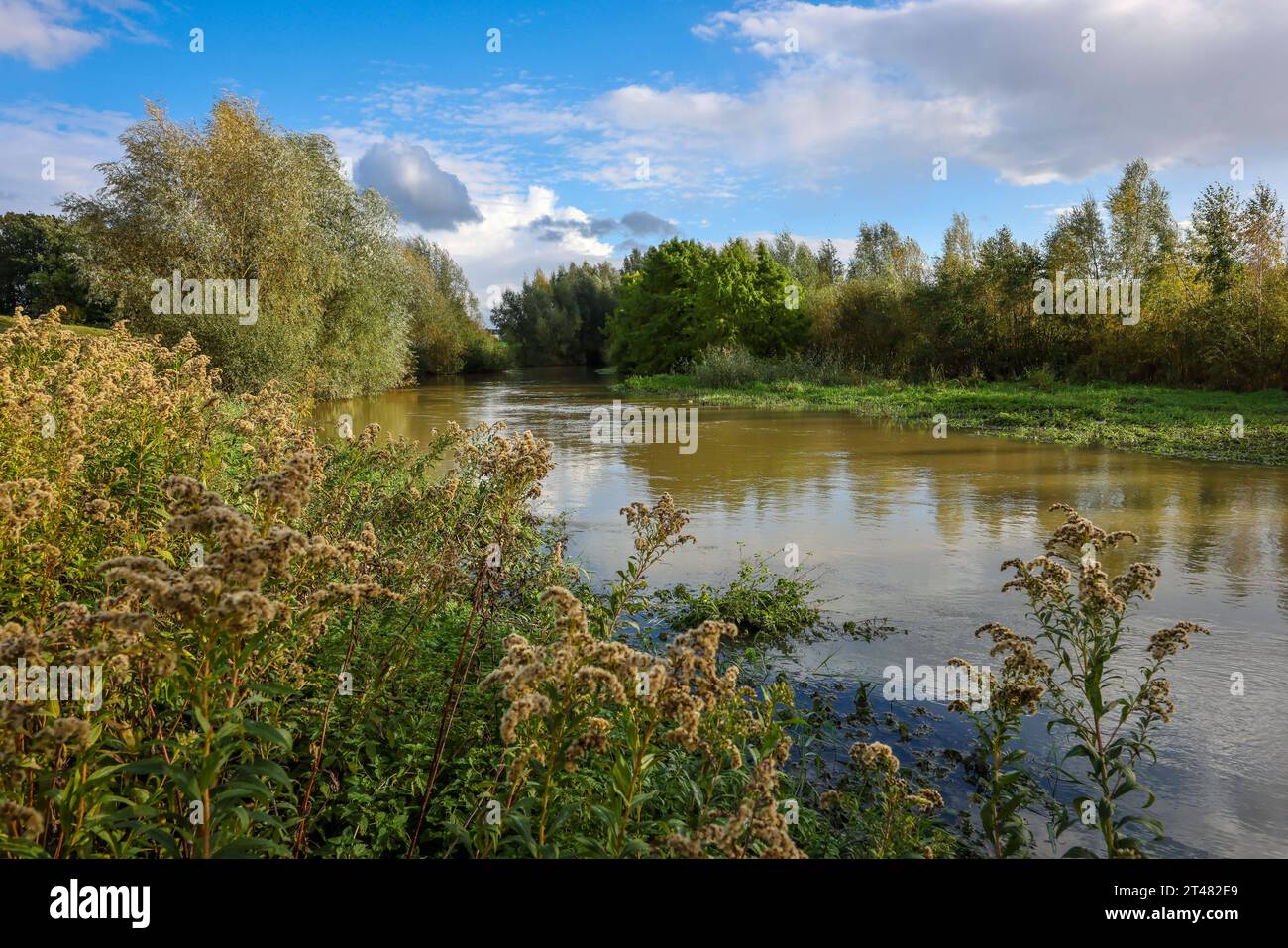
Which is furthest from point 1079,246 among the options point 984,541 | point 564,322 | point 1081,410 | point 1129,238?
point 564,322

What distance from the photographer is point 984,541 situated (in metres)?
9.14

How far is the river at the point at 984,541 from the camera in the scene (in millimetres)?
4434

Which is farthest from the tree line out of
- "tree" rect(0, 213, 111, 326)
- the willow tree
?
"tree" rect(0, 213, 111, 326)

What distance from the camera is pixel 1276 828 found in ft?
12.3

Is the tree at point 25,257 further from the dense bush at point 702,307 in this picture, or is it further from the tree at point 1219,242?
the tree at point 1219,242

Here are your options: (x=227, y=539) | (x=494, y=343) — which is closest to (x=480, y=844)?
(x=227, y=539)

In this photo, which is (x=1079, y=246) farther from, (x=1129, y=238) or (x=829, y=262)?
(x=829, y=262)

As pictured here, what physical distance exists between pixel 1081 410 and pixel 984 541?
48.6 ft

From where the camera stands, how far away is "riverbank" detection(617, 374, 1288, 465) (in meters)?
16.4

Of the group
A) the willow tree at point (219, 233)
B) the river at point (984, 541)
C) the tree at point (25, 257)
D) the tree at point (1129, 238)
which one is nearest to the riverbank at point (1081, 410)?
the river at point (984, 541)

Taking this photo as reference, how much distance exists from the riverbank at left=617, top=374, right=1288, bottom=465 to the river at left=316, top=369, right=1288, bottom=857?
1.46 metres

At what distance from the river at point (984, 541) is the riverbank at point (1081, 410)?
146 cm
